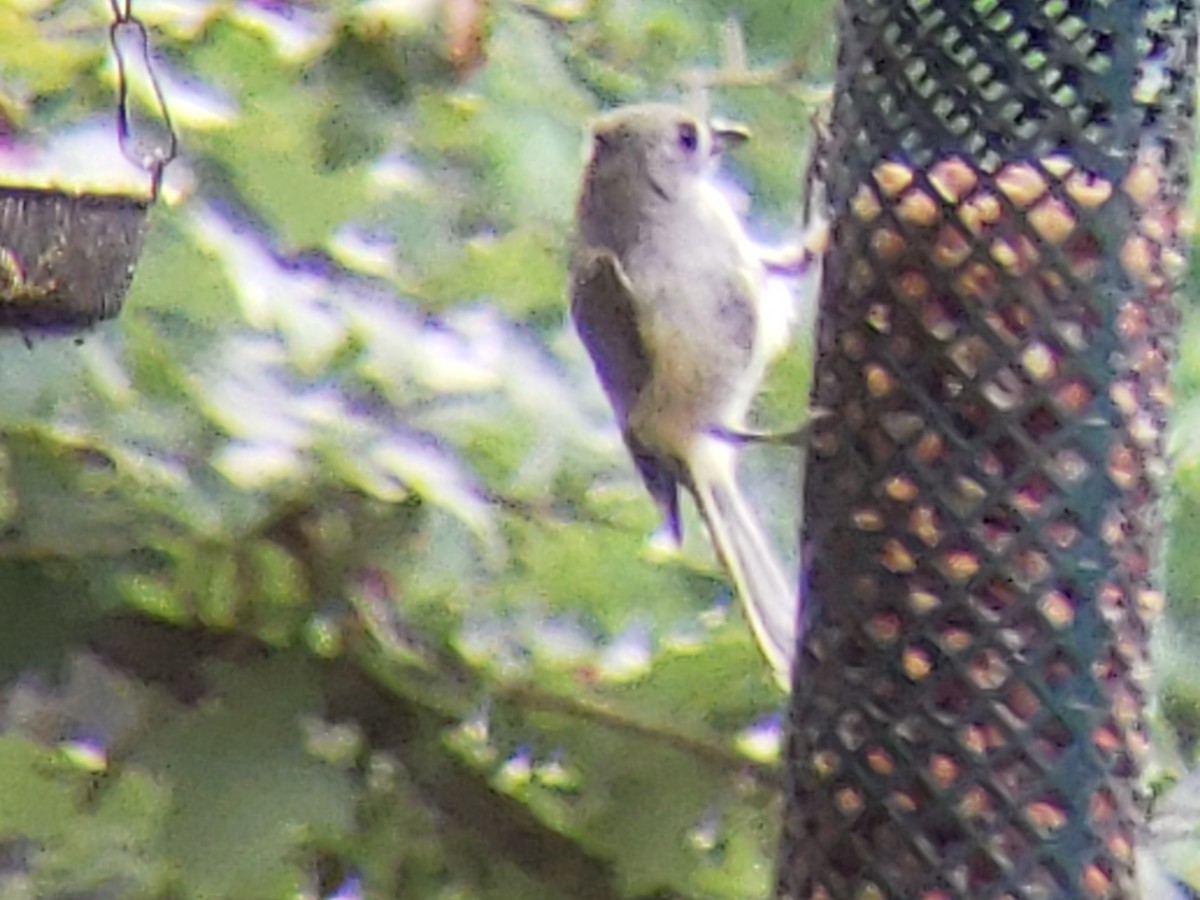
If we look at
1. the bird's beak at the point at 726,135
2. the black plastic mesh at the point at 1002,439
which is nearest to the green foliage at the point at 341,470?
the bird's beak at the point at 726,135

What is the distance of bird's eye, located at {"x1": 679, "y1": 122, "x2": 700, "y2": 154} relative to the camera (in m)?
0.76

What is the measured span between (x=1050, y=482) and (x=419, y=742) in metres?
0.45

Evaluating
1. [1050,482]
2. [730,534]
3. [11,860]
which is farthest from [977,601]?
[11,860]

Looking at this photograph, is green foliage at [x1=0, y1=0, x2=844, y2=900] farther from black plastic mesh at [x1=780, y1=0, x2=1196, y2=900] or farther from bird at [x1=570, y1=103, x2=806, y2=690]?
black plastic mesh at [x1=780, y1=0, x2=1196, y2=900]

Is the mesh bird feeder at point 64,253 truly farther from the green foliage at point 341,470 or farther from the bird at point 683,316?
the bird at point 683,316

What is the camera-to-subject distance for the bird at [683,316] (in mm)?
741

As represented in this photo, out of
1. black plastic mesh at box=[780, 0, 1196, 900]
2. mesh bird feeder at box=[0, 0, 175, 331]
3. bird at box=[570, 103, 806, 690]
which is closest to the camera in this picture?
black plastic mesh at box=[780, 0, 1196, 900]

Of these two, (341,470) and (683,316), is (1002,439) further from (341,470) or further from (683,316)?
(341,470)

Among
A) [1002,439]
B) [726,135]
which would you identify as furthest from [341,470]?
[1002,439]

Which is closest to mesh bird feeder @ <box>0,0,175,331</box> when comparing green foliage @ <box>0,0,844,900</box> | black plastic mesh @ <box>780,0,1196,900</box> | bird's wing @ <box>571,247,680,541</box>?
green foliage @ <box>0,0,844,900</box>

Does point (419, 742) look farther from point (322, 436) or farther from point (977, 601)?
point (977, 601)

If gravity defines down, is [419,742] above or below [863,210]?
below

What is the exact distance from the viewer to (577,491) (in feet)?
2.57

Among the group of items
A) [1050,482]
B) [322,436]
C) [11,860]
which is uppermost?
[1050,482]
